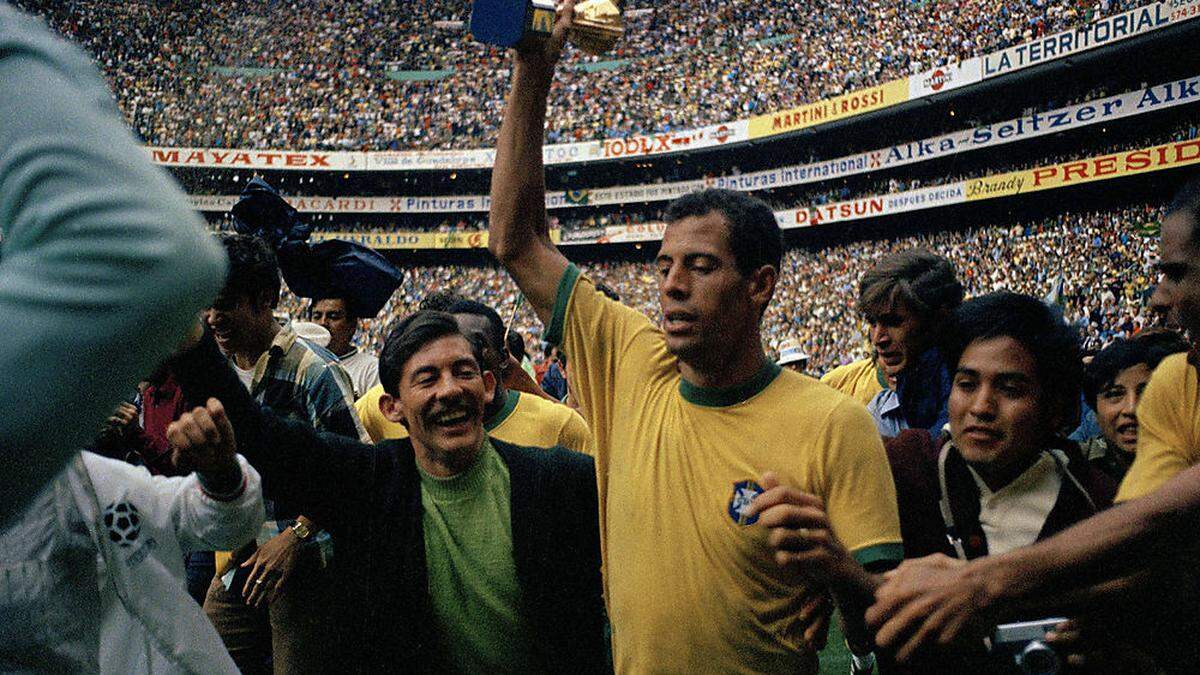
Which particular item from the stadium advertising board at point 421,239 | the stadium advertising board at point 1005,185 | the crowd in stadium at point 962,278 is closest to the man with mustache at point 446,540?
the crowd in stadium at point 962,278

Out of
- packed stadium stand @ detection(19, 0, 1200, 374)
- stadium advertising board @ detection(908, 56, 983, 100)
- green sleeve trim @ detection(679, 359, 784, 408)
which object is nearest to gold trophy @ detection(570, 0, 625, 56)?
green sleeve trim @ detection(679, 359, 784, 408)

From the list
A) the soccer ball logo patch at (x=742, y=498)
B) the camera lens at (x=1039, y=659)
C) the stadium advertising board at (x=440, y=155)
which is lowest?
the camera lens at (x=1039, y=659)

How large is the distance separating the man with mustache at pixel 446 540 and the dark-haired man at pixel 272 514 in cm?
57

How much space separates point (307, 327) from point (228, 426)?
10.6 ft

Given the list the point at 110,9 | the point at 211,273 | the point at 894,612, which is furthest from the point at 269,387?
the point at 110,9

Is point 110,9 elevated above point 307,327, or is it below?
above

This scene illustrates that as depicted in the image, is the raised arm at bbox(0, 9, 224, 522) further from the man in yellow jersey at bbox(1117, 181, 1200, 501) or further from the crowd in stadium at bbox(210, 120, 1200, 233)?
the crowd in stadium at bbox(210, 120, 1200, 233)

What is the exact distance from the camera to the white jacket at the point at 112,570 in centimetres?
175

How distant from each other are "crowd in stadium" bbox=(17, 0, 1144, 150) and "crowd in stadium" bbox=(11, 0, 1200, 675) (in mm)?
30632

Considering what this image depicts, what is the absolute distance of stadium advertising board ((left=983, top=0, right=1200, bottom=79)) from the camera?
72.4 feet

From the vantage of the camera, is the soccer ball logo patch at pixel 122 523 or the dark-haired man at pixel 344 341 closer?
the soccer ball logo patch at pixel 122 523

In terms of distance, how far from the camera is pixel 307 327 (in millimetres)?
5070

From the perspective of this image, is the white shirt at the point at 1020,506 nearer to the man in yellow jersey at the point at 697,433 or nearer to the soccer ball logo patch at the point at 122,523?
the man in yellow jersey at the point at 697,433

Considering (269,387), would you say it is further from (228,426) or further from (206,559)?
(228,426)
